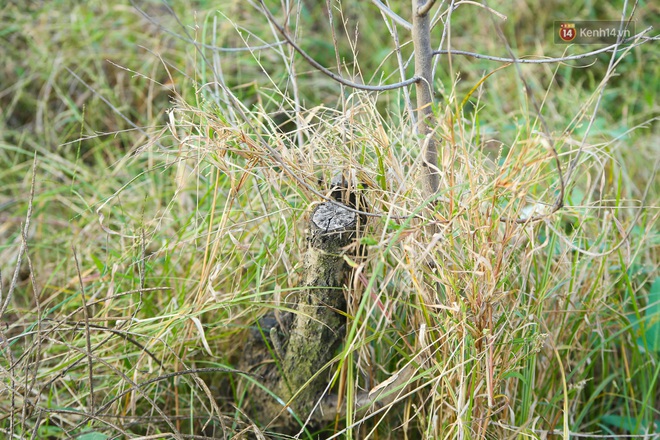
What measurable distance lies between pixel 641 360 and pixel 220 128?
1.09 meters

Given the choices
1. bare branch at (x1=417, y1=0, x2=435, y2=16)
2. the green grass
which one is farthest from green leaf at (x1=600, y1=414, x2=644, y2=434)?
bare branch at (x1=417, y1=0, x2=435, y2=16)

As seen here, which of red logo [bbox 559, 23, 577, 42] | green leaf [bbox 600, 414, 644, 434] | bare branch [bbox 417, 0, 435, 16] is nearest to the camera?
bare branch [bbox 417, 0, 435, 16]

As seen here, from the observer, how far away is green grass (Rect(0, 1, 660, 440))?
111cm

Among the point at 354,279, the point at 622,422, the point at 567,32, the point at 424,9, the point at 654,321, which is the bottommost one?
the point at 622,422

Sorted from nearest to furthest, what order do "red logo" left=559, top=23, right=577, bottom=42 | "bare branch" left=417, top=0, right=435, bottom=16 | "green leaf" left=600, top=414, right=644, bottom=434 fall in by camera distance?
1. "bare branch" left=417, top=0, right=435, bottom=16
2. "green leaf" left=600, top=414, right=644, bottom=434
3. "red logo" left=559, top=23, right=577, bottom=42

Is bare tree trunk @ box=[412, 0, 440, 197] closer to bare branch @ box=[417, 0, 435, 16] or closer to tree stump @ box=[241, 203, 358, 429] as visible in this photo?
bare branch @ box=[417, 0, 435, 16]

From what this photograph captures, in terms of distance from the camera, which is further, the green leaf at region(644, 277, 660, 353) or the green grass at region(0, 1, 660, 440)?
the green leaf at region(644, 277, 660, 353)

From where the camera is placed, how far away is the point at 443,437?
45.9 inches

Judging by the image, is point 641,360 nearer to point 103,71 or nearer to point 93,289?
point 93,289

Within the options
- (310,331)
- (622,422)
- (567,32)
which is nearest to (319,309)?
(310,331)

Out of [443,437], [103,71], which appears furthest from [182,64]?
[443,437]

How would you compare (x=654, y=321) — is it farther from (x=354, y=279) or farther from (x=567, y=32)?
(x=567, y=32)

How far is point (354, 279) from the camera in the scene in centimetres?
115

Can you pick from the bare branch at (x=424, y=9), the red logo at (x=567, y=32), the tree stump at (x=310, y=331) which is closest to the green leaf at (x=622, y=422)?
the tree stump at (x=310, y=331)
